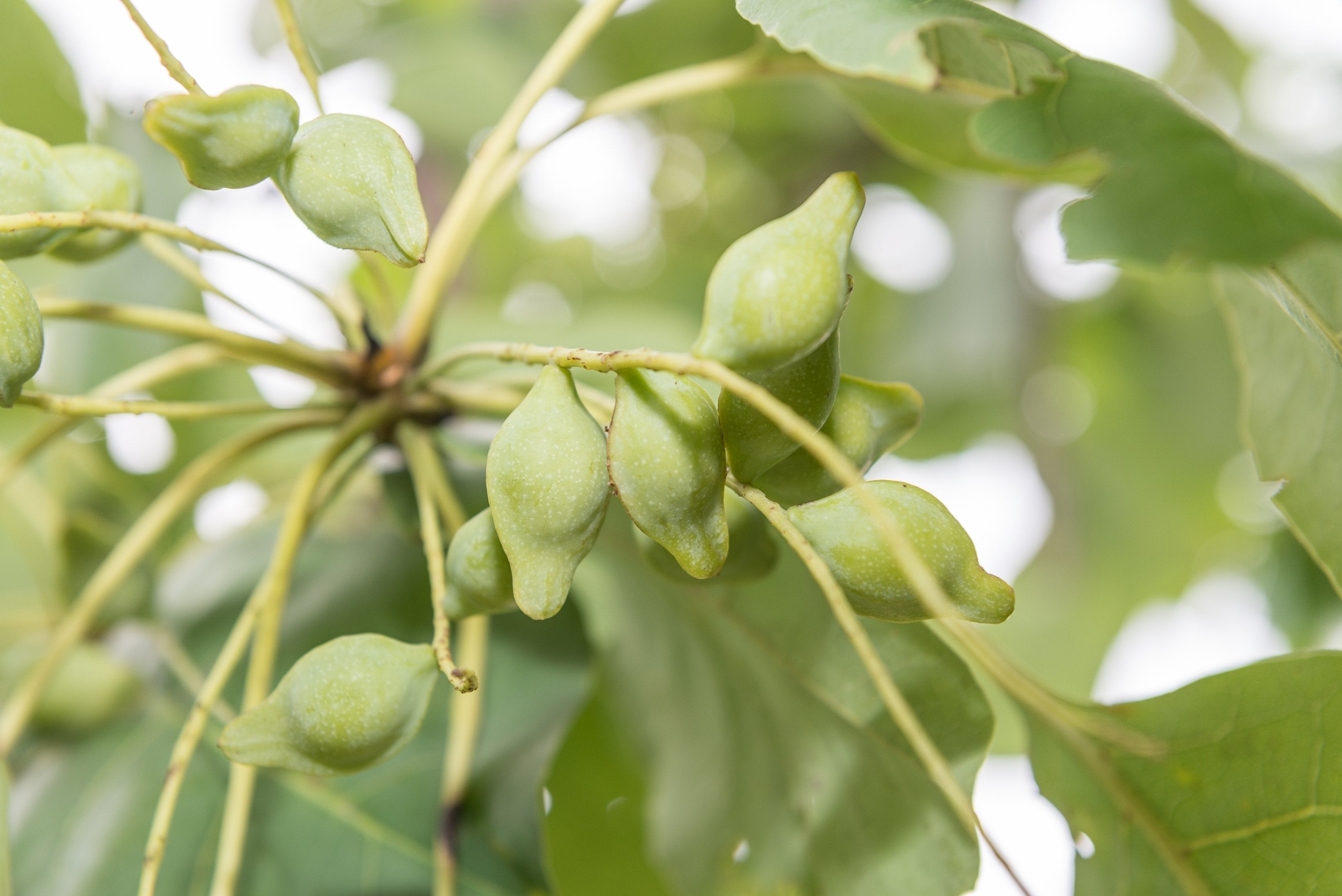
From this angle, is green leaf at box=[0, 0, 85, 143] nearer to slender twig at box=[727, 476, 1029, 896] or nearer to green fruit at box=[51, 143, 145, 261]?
green fruit at box=[51, 143, 145, 261]

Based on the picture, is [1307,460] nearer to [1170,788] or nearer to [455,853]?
[1170,788]

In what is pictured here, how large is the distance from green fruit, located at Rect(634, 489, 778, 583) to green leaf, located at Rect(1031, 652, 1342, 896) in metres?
0.19

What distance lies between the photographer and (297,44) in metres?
0.50

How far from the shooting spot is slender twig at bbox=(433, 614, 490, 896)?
59 cm

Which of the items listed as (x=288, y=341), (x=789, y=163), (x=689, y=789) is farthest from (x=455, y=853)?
(x=789, y=163)

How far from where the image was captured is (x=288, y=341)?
1.75 feet

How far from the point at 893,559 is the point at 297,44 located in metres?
0.37

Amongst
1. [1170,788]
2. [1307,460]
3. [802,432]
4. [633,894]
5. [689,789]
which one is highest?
[802,432]

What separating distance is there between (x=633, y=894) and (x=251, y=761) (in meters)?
0.45

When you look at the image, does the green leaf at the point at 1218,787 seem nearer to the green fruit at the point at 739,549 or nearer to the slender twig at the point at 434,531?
the green fruit at the point at 739,549

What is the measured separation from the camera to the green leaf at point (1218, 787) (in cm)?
47

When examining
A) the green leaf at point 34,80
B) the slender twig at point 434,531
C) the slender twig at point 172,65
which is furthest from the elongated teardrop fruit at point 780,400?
the green leaf at point 34,80

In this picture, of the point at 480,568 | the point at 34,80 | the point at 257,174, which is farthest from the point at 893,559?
the point at 34,80

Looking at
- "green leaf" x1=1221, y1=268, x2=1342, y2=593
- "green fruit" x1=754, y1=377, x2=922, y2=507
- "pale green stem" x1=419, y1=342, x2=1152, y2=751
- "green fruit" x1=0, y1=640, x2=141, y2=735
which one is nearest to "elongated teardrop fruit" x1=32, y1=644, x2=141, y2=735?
"green fruit" x1=0, y1=640, x2=141, y2=735
